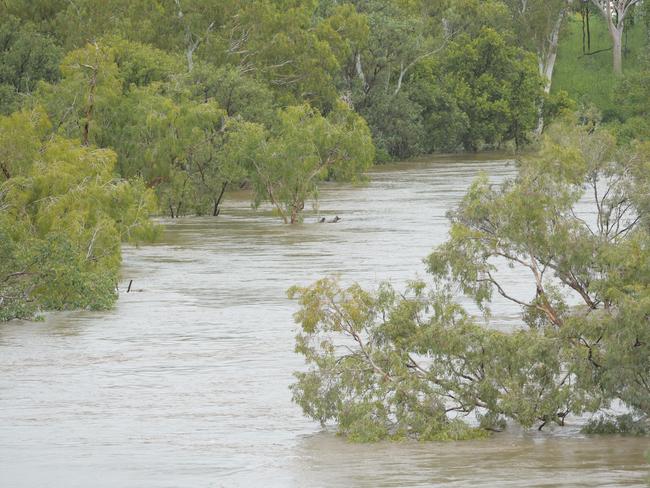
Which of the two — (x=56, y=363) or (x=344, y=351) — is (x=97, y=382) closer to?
(x=56, y=363)

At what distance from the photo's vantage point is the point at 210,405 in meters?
17.9

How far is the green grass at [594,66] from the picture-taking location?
85500 millimetres

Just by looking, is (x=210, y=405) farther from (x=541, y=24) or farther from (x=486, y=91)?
(x=541, y=24)

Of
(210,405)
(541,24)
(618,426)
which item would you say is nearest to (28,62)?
(541,24)

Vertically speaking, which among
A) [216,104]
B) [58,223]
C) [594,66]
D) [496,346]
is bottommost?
[496,346]

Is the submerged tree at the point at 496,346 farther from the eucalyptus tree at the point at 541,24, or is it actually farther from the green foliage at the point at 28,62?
the eucalyptus tree at the point at 541,24

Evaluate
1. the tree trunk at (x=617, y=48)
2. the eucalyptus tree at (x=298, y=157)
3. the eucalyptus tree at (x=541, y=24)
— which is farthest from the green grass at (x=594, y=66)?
the eucalyptus tree at (x=298, y=157)

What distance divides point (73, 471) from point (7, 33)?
4522 centimetres

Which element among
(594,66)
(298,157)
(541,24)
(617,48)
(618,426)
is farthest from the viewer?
(594,66)

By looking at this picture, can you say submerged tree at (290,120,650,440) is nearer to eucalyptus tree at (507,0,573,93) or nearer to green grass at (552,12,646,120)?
eucalyptus tree at (507,0,573,93)

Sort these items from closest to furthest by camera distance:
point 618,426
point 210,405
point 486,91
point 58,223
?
point 618,426 → point 210,405 → point 58,223 → point 486,91

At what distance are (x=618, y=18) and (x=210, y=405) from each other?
71845 millimetres

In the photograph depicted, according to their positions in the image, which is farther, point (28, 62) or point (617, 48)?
point (617, 48)

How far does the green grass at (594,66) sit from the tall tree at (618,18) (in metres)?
0.87
